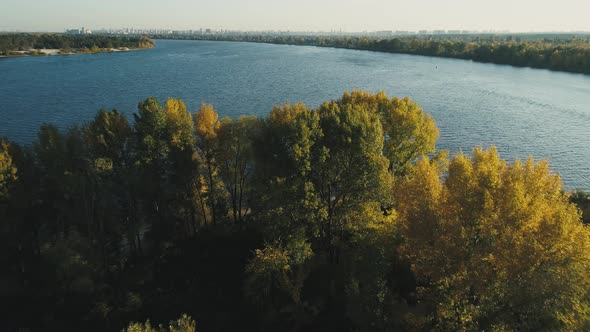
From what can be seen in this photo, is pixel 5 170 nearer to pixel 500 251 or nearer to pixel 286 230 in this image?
pixel 286 230

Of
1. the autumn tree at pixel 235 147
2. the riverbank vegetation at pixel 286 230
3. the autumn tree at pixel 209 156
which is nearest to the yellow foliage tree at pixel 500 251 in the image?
the riverbank vegetation at pixel 286 230

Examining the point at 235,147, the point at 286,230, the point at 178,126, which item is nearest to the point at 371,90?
the point at 235,147

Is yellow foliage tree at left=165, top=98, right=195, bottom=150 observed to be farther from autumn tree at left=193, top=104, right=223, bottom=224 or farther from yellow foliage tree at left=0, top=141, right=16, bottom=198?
yellow foliage tree at left=0, top=141, right=16, bottom=198

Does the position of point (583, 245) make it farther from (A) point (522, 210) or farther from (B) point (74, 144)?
(B) point (74, 144)

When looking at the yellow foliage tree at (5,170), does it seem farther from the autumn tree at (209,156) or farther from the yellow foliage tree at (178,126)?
the autumn tree at (209,156)

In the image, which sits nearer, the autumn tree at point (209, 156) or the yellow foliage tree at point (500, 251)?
the yellow foliage tree at point (500, 251)

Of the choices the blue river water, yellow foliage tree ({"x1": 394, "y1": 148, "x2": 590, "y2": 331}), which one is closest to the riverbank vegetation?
yellow foliage tree ({"x1": 394, "y1": 148, "x2": 590, "y2": 331})

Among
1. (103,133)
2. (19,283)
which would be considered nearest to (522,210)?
(103,133)
